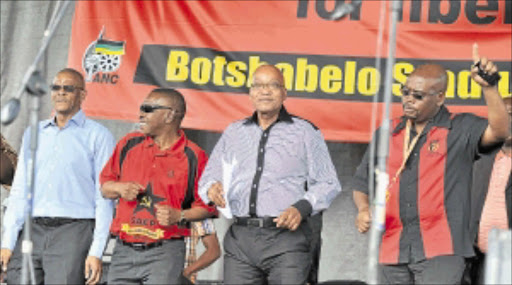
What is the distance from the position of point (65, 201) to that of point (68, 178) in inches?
5.8

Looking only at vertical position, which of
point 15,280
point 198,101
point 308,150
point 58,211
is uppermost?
point 198,101

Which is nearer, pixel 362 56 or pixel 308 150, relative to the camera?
pixel 308 150

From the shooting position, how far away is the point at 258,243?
5227 mm

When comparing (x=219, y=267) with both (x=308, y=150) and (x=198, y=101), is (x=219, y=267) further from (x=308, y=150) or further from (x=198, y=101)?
(x=308, y=150)

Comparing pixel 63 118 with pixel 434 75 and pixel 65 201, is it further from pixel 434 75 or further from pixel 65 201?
pixel 434 75

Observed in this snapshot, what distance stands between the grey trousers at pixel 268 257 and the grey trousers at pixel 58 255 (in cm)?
94

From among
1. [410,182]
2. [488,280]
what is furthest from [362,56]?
[488,280]

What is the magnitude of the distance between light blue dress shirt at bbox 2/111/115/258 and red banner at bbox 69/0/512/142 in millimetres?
1038

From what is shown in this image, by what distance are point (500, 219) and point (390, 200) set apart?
46.0 inches

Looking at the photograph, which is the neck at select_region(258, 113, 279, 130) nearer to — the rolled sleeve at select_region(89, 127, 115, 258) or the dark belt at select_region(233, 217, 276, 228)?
the dark belt at select_region(233, 217, 276, 228)

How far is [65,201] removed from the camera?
18.8 ft

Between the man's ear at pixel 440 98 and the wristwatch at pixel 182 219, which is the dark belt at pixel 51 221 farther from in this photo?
the man's ear at pixel 440 98

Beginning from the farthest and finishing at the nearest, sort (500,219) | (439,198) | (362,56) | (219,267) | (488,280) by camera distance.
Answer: (219,267), (362,56), (500,219), (439,198), (488,280)

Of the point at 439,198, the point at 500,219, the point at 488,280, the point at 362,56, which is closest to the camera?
the point at 488,280
